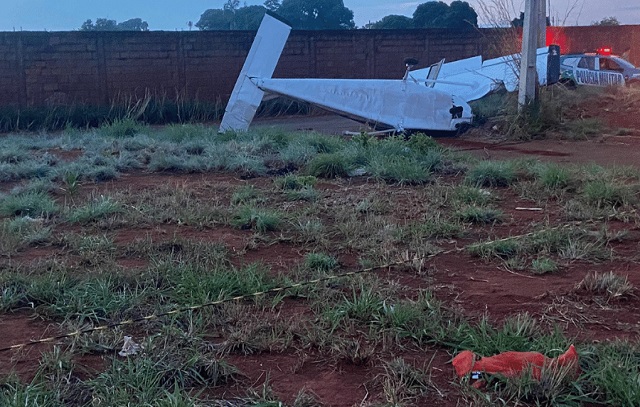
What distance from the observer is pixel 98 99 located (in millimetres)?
18438

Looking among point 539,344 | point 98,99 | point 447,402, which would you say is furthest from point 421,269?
point 98,99

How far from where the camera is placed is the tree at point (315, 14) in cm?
4438

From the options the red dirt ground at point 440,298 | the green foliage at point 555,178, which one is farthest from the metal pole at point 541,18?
the red dirt ground at point 440,298

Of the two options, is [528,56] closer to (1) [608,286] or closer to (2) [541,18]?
(2) [541,18]

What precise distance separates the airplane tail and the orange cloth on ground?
909 cm

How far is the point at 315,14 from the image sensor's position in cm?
4541

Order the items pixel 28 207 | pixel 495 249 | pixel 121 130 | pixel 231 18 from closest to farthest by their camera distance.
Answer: pixel 495 249 → pixel 28 207 → pixel 121 130 → pixel 231 18

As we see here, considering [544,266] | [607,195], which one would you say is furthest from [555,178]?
[544,266]

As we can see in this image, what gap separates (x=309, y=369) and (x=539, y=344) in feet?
3.28

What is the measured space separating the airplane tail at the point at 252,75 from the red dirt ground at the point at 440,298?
446 cm

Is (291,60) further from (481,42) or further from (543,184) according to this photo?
(543,184)

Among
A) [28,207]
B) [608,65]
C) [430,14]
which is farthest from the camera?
[430,14]

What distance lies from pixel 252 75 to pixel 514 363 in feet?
30.8

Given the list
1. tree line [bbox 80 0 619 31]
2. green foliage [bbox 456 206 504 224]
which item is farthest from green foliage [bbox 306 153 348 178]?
tree line [bbox 80 0 619 31]
